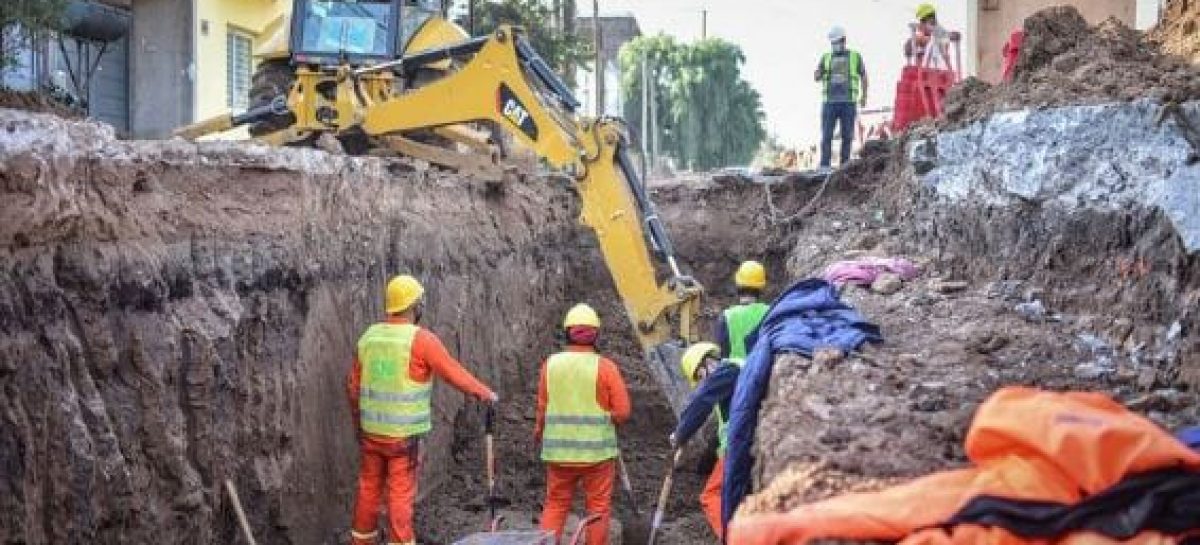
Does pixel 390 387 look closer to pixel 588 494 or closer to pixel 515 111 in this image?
pixel 588 494

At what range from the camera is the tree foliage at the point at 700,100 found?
190 feet

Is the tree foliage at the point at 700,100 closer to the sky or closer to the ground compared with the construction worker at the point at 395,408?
closer to the sky

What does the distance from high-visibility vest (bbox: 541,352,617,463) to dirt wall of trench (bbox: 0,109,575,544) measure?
1566 millimetres

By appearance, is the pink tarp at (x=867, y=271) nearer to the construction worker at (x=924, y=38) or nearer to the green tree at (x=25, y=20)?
the construction worker at (x=924, y=38)

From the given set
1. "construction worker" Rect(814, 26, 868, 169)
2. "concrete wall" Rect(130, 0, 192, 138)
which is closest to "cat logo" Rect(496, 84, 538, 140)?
"construction worker" Rect(814, 26, 868, 169)

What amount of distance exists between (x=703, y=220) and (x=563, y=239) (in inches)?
71.1

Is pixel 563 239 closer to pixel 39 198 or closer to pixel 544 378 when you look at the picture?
pixel 544 378

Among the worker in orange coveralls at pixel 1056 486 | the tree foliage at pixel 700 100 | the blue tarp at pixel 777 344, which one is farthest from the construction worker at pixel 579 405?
the tree foliage at pixel 700 100

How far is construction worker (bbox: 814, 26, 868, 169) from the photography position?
15102mm

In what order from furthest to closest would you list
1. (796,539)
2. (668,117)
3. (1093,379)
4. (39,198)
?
(668,117), (39,198), (1093,379), (796,539)

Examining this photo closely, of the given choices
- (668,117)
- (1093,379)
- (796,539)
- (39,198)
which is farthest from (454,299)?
(668,117)

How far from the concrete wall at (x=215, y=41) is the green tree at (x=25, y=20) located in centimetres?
832

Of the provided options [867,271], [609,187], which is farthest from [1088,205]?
[609,187]

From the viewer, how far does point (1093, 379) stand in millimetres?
5125
